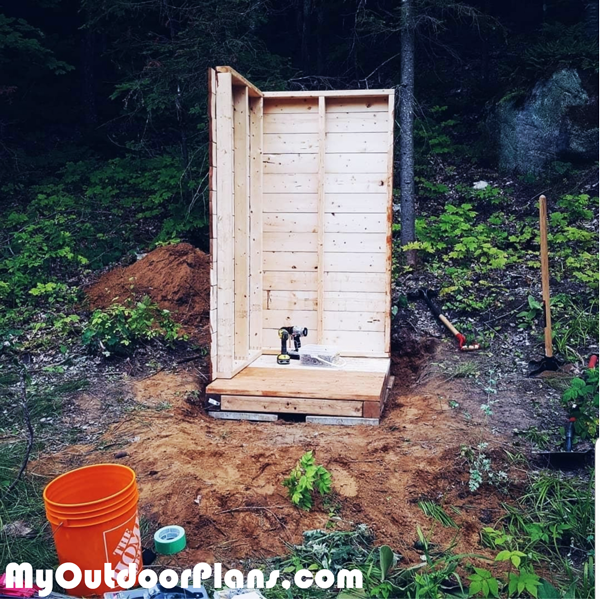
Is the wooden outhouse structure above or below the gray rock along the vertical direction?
below

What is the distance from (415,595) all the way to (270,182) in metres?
4.54

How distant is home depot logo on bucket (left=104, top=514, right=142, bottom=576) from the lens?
2.69 meters

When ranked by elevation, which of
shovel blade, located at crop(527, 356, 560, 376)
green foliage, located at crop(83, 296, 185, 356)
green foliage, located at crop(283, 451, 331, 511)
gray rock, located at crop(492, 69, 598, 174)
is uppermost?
gray rock, located at crop(492, 69, 598, 174)

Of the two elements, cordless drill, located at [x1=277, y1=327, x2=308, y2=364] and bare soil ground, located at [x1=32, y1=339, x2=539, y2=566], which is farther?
cordless drill, located at [x1=277, y1=327, x2=308, y2=364]

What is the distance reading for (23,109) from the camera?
11.9m

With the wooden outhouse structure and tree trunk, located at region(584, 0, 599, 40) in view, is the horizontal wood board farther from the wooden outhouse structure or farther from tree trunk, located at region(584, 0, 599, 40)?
tree trunk, located at region(584, 0, 599, 40)

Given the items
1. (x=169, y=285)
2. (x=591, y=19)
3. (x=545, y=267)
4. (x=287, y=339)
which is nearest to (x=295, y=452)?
(x=287, y=339)

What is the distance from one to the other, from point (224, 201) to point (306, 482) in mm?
2431

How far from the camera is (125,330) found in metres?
5.88

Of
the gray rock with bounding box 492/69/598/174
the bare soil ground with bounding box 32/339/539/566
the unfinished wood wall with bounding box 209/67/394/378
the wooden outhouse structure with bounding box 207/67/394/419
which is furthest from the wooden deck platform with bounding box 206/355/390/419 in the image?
the gray rock with bounding box 492/69/598/174

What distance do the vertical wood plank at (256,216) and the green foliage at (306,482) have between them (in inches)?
113

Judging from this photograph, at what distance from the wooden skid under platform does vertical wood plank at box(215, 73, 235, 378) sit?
44cm

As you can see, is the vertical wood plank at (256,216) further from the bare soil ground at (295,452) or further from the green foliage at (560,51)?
the green foliage at (560,51)

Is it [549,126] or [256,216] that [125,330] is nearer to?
[256,216]
